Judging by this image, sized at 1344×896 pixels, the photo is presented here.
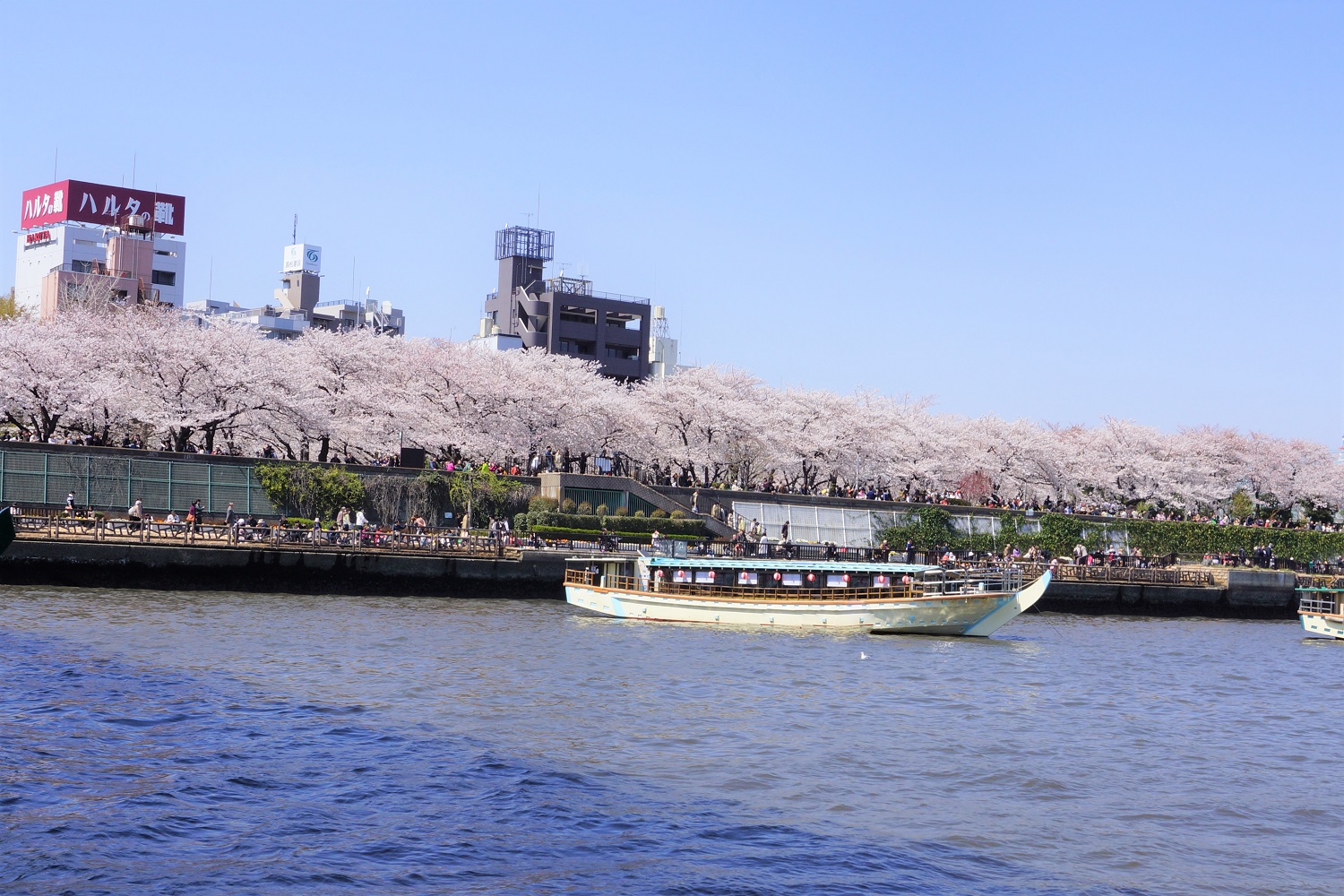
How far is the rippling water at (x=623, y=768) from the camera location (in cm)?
1852

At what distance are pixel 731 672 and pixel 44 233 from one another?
10856 cm

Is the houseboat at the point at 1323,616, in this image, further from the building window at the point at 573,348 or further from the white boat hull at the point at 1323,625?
the building window at the point at 573,348

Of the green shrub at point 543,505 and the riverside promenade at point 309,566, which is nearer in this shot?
the riverside promenade at point 309,566

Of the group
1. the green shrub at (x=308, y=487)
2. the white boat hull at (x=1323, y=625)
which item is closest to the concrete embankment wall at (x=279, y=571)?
the white boat hull at (x=1323, y=625)

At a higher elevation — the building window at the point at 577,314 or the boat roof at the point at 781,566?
the building window at the point at 577,314

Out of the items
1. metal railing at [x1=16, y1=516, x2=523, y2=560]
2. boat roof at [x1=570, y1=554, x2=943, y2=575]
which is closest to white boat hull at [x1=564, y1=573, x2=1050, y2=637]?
boat roof at [x1=570, y1=554, x2=943, y2=575]

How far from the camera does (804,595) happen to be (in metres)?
52.6

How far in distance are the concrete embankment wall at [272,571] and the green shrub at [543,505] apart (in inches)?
411

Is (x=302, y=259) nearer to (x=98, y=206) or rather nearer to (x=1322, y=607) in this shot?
(x=98, y=206)

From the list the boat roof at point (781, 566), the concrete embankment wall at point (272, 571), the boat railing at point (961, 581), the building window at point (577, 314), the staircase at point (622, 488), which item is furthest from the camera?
the building window at point (577, 314)

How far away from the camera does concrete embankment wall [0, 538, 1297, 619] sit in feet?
168

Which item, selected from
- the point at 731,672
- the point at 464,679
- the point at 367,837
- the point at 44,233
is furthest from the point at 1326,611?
the point at 44,233

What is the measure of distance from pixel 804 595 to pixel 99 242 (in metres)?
95.5

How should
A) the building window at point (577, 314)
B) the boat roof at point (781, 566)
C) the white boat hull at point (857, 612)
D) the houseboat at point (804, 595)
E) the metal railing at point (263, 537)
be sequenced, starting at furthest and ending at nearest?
the building window at point (577, 314)
the boat roof at point (781, 566)
the metal railing at point (263, 537)
the houseboat at point (804, 595)
the white boat hull at point (857, 612)
